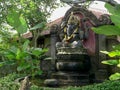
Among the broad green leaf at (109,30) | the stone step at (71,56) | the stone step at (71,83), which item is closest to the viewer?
the broad green leaf at (109,30)

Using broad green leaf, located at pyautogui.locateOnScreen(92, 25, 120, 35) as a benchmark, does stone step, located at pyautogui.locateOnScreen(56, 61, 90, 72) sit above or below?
below

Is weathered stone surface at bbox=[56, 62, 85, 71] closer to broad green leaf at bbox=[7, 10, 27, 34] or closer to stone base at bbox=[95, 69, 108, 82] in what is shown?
stone base at bbox=[95, 69, 108, 82]

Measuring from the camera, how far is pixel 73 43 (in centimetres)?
1073

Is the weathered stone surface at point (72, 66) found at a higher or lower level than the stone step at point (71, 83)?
higher

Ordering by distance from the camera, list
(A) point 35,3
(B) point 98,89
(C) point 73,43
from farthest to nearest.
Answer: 1. (A) point 35,3
2. (C) point 73,43
3. (B) point 98,89

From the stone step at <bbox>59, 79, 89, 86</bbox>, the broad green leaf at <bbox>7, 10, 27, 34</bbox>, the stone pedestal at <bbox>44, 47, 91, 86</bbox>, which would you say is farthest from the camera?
the stone pedestal at <bbox>44, 47, 91, 86</bbox>

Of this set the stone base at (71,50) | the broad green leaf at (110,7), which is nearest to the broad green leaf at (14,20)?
the broad green leaf at (110,7)

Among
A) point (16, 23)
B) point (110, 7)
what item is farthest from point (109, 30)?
point (16, 23)

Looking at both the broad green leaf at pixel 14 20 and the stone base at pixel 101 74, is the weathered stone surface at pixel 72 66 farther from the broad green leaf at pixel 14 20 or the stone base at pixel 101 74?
the broad green leaf at pixel 14 20

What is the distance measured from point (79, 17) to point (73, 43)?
1.42 m

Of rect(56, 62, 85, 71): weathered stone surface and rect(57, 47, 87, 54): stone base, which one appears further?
rect(57, 47, 87, 54): stone base

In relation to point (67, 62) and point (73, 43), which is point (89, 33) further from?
point (67, 62)

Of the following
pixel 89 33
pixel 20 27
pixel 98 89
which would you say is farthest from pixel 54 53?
pixel 20 27

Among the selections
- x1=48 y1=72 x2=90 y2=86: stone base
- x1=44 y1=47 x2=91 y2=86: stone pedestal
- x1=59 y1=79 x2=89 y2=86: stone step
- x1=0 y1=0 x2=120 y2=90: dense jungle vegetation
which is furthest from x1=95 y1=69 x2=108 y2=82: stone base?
x1=0 y1=0 x2=120 y2=90: dense jungle vegetation
